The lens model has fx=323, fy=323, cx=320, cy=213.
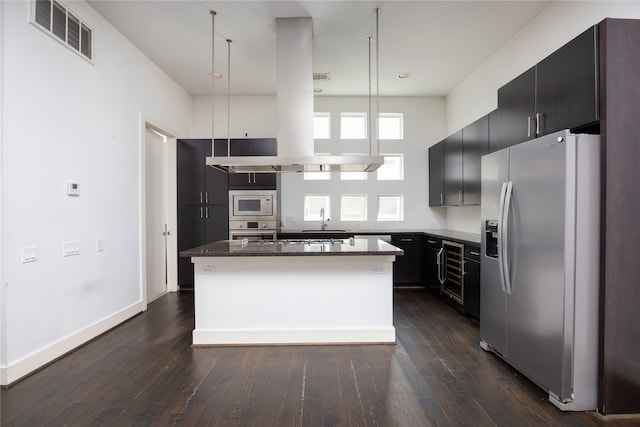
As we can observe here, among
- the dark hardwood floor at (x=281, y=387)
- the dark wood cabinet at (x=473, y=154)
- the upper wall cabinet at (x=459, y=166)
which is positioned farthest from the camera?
the upper wall cabinet at (x=459, y=166)

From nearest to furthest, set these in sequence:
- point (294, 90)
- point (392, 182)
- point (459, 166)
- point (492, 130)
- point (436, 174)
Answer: point (294, 90) < point (492, 130) < point (459, 166) < point (436, 174) < point (392, 182)

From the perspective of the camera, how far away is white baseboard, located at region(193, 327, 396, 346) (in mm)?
3080

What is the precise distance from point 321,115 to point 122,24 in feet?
10.3

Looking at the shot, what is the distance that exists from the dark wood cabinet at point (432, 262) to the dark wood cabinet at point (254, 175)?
8.21ft

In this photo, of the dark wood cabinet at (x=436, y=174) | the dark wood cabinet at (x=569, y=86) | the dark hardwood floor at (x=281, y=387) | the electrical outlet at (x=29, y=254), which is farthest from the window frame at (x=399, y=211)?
the electrical outlet at (x=29, y=254)

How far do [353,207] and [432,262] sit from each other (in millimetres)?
1704

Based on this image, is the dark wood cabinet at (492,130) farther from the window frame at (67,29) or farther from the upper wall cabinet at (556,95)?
the window frame at (67,29)

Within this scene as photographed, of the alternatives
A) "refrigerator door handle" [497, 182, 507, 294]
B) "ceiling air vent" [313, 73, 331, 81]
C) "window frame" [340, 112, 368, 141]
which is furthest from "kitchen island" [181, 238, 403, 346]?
"window frame" [340, 112, 368, 141]

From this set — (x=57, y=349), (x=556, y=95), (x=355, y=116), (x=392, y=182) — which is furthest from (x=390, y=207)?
(x=57, y=349)

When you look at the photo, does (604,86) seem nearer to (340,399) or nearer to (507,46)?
(507,46)

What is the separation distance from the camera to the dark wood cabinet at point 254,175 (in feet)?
16.3

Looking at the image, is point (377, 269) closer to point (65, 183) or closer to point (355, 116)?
point (65, 183)

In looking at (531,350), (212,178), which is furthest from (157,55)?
(531,350)

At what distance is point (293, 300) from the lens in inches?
123
